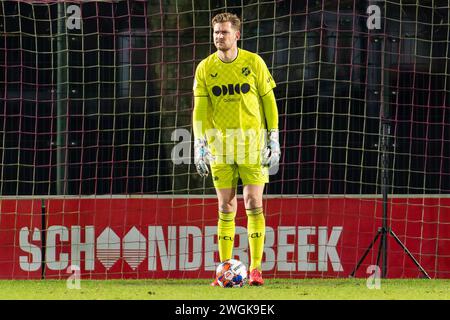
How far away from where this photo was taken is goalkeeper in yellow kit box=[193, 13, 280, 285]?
925cm

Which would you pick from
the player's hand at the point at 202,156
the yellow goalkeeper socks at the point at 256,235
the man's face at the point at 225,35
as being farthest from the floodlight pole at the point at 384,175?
the man's face at the point at 225,35

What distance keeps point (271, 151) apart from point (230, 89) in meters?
0.59

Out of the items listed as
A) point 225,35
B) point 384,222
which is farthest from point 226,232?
point 384,222

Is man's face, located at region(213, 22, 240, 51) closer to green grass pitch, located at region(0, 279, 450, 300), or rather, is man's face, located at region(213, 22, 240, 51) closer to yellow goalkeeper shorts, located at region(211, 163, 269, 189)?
yellow goalkeeper shorts, located at region(211, 163, 269, 189)

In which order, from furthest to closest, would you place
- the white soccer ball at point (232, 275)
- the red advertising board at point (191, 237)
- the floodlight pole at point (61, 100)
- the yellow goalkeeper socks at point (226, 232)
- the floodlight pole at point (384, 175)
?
1. the floodlight pole at point (61, 100)
2. the red advertising board at point (191, 237)
3. the floodlight pole at point (384, 175)
4. the yellow goalkeeper socks at point (226, 232)
5. the white soccer ball at point (232, 275)

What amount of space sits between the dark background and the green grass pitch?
4.07ft

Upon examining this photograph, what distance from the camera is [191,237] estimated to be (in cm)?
1116

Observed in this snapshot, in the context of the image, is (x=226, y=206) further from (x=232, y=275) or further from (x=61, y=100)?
(x=61, y=100)

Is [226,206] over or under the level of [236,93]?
under

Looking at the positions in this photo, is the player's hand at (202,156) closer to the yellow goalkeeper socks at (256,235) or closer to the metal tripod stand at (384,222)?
the yellow goalkeeper socks at (256,235)

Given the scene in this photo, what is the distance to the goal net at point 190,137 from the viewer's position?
36.5ft

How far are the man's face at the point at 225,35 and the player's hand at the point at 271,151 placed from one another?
767mm

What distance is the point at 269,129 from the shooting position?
9.30 metres

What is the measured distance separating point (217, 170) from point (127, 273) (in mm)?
2216
